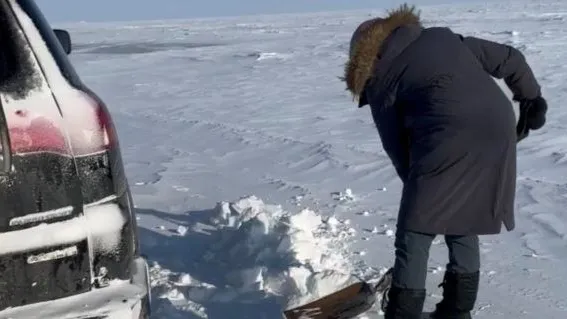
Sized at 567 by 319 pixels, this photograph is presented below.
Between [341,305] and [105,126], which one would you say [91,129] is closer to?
[105,126]

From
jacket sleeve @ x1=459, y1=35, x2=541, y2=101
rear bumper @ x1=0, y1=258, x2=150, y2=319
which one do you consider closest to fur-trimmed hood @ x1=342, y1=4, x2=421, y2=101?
jacket sleeve @ x1=459, y1=35, x2=541, y2=101

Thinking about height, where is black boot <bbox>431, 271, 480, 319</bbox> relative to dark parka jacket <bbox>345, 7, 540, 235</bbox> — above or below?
below

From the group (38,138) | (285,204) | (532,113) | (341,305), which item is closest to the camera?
(38,138)

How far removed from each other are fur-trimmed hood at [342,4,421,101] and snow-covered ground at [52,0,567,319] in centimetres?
107

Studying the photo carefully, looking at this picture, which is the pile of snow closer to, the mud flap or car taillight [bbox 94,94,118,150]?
the mud flap

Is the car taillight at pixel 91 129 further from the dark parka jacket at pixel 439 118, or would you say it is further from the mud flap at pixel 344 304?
the mud flap at pixel 344 304

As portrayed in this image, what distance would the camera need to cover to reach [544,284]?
377cm

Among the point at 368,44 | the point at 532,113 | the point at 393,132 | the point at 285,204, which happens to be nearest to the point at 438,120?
the point at 393,132

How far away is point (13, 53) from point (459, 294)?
6.25 ft

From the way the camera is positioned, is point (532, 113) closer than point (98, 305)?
No

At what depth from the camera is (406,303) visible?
113 inches

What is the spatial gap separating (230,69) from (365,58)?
52.8ft

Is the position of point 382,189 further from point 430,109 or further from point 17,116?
point 17,116

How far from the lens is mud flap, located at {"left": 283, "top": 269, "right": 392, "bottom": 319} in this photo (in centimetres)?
311
